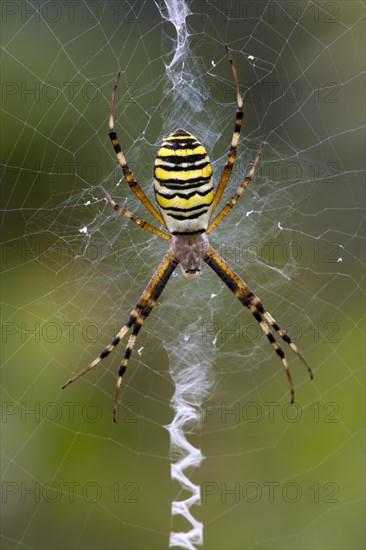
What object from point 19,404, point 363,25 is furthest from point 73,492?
point 363,25

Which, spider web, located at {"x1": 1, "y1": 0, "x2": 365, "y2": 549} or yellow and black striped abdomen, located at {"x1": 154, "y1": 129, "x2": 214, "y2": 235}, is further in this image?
spider web, located at {"x1": 1, "y1": 0, "x2": 365, "y2": 549}

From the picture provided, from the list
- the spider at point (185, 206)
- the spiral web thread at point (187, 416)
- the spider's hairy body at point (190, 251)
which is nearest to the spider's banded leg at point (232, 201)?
the spider at point (185, 206)

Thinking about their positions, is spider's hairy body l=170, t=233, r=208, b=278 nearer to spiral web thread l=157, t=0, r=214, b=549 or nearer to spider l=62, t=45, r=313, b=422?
spider l=62, t=45, r=313, b=422

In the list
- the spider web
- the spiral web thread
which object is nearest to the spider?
the spider web

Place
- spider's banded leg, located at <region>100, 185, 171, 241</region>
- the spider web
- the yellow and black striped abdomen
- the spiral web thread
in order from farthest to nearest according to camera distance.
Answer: the spiral web thread → the spider web → spider's banded leg, located at <region>100, 185, 171, 241</region> → the yellow and black striped abdomen

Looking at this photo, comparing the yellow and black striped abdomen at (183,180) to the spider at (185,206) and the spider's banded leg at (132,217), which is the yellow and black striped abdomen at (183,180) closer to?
the spider at (185,206)

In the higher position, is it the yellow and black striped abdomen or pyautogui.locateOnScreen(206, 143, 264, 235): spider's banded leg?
pyautogui.locateOnScreen(206, 143, 264, 235): spider's banded leg

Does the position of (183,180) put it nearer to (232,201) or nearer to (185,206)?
(185,206)

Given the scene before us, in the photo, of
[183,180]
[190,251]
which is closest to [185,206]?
[183,180]
